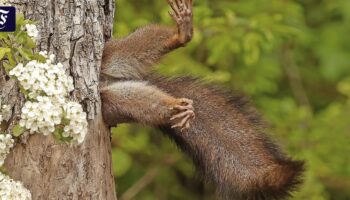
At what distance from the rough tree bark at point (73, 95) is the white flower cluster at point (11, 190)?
212mm

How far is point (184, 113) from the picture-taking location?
387cm

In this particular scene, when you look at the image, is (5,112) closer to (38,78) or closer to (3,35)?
(3,35)

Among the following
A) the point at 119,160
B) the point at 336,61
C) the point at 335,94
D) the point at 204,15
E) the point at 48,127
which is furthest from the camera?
the point at 335,94

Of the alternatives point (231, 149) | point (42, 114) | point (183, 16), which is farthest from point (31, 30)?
point (231, 149)

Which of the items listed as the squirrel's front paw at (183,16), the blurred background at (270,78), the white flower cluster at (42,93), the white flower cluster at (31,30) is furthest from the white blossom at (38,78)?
the blurred background at (270,78)

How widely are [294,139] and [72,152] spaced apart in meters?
3.32

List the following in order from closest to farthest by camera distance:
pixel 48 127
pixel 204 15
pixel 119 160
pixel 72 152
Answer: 1. pixel 48 127
2. pixel 72 152
3. pixel 204 15
4. pixel 119 160

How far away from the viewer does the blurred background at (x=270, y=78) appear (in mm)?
6258

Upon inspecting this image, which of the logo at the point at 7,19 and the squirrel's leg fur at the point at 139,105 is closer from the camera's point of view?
the logo at the point at 7,19

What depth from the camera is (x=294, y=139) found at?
22.5ft

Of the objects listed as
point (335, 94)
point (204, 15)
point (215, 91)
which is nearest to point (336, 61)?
point (335, 94)

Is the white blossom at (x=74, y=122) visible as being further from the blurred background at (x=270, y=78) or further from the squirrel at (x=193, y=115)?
the blurred background at (x=270, y=78)

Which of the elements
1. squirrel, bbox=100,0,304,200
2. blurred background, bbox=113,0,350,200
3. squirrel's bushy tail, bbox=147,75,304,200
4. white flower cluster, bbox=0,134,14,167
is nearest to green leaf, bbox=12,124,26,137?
white flower cluster, bbox=0,134,14,167

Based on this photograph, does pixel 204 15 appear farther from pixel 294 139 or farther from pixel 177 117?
pixel 177 117
